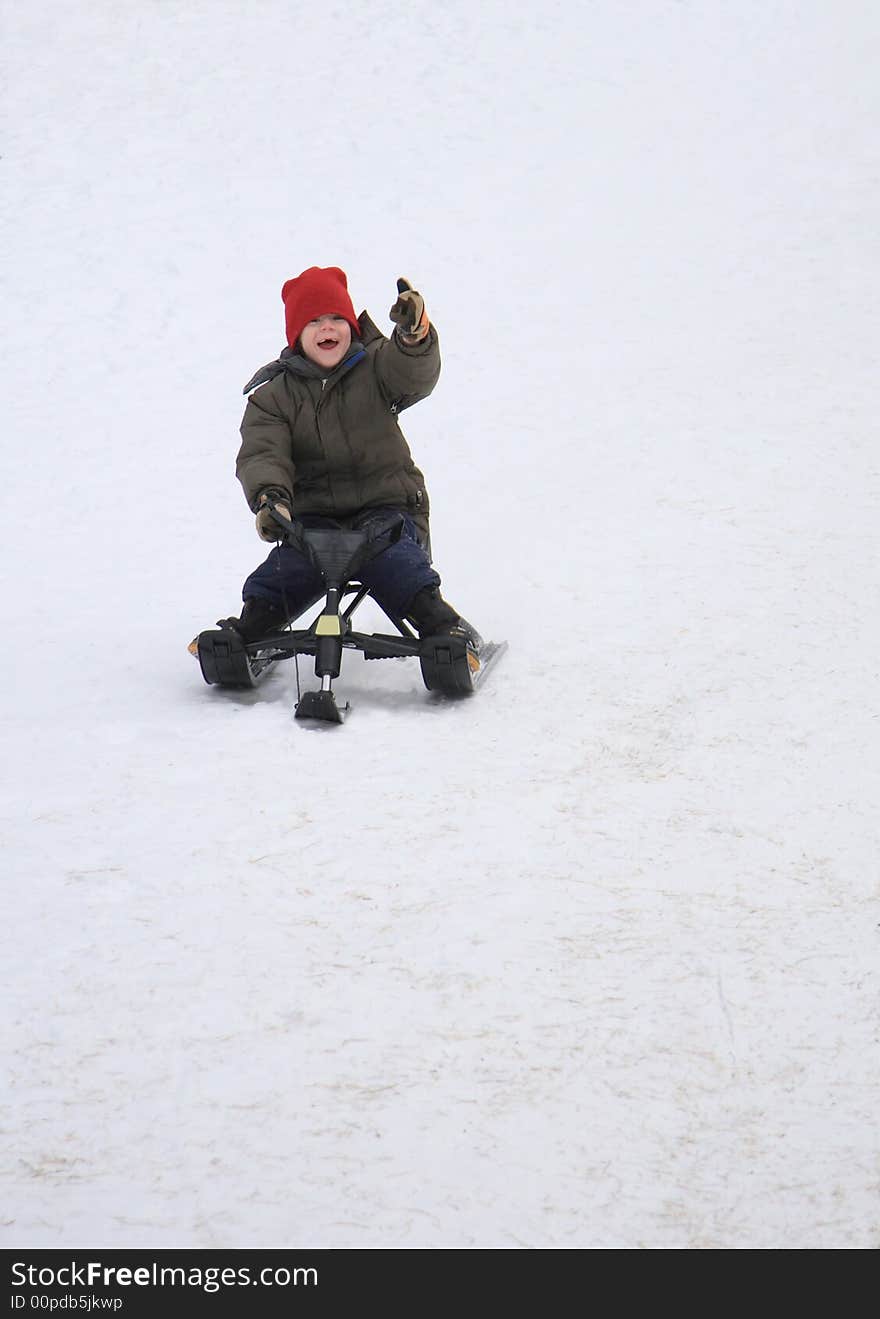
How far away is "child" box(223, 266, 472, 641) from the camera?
455cm

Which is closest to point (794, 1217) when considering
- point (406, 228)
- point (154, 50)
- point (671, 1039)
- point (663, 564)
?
point (671, 1039)

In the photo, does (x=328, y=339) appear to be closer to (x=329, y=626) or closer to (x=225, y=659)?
(x=329, y=626)

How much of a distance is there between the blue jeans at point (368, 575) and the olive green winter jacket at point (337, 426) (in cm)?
10

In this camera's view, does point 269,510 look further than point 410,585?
No

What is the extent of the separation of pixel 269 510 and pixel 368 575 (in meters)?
0.43

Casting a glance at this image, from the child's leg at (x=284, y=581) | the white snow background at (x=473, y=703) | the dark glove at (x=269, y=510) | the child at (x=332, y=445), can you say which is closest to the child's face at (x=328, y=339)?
the child at (x=332, y=445)

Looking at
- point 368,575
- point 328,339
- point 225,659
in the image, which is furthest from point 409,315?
point 225,659

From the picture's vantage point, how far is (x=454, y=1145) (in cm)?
242

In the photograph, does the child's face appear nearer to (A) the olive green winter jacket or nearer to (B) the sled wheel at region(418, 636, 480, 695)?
(A) the olive green winter jacket

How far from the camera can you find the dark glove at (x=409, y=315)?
4.29m

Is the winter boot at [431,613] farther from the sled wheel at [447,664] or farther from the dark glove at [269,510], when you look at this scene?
the dark glove at [269,510]

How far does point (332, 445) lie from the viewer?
4.62 metres
